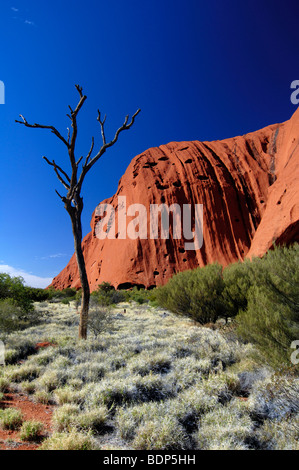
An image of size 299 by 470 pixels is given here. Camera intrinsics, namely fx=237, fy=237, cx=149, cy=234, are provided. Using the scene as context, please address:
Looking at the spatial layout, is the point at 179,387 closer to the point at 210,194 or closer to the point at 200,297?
the point at 200,297

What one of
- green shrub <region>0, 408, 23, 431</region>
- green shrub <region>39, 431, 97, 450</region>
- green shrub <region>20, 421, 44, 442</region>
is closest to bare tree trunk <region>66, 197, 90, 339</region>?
green shrub <region>0, 408, 23, 431</region>

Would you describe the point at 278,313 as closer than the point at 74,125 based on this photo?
Yes

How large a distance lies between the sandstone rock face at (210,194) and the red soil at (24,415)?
27323 mm

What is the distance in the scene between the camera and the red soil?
2.87m

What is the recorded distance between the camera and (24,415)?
3.65 meters

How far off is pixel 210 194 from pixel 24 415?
35993 mm

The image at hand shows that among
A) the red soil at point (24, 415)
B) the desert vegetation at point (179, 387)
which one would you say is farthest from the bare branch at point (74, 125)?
the red soil at point (24, 415)

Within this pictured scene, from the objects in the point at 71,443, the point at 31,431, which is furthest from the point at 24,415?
the point at 71,443

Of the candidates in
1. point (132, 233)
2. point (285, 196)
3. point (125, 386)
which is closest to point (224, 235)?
point (285, 196)

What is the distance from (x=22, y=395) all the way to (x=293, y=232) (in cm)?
2556

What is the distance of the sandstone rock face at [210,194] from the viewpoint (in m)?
33.3

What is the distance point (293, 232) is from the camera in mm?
23562

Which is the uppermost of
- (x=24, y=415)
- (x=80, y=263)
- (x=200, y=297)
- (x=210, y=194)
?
(x=210, y=194)

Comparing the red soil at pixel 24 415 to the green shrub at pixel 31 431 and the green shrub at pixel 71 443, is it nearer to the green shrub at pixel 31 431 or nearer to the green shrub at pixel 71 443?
the green shrub at pixel 31 431
